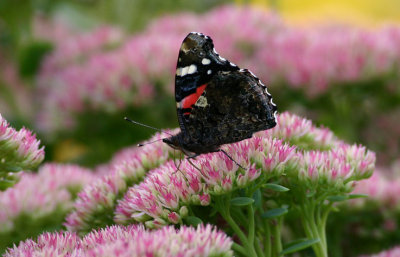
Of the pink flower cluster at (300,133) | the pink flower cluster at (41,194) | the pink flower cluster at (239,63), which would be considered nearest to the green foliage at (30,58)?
the pink flower cluster at (239,63)

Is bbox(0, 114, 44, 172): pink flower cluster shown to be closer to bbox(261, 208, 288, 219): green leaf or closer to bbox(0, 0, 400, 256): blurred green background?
bbox(261, 208, 288, 219): green leaf

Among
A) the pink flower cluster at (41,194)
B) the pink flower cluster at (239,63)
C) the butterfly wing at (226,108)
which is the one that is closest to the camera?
the butterfly wing at (226,108)

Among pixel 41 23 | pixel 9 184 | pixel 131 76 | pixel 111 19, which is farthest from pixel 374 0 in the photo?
pixel 9 184

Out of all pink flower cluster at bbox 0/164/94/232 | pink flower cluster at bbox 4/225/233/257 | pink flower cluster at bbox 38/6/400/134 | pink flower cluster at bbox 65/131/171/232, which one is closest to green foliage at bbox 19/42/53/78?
pink flower cluster at bbox 38/6/400/134

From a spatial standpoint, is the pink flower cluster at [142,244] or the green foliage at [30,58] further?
the green foliage at [30,58]

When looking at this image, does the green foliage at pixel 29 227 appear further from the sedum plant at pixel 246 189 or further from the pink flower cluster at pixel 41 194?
the sedum plant at pixel 246 189

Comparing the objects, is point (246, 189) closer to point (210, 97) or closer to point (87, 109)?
point (210, 97)
